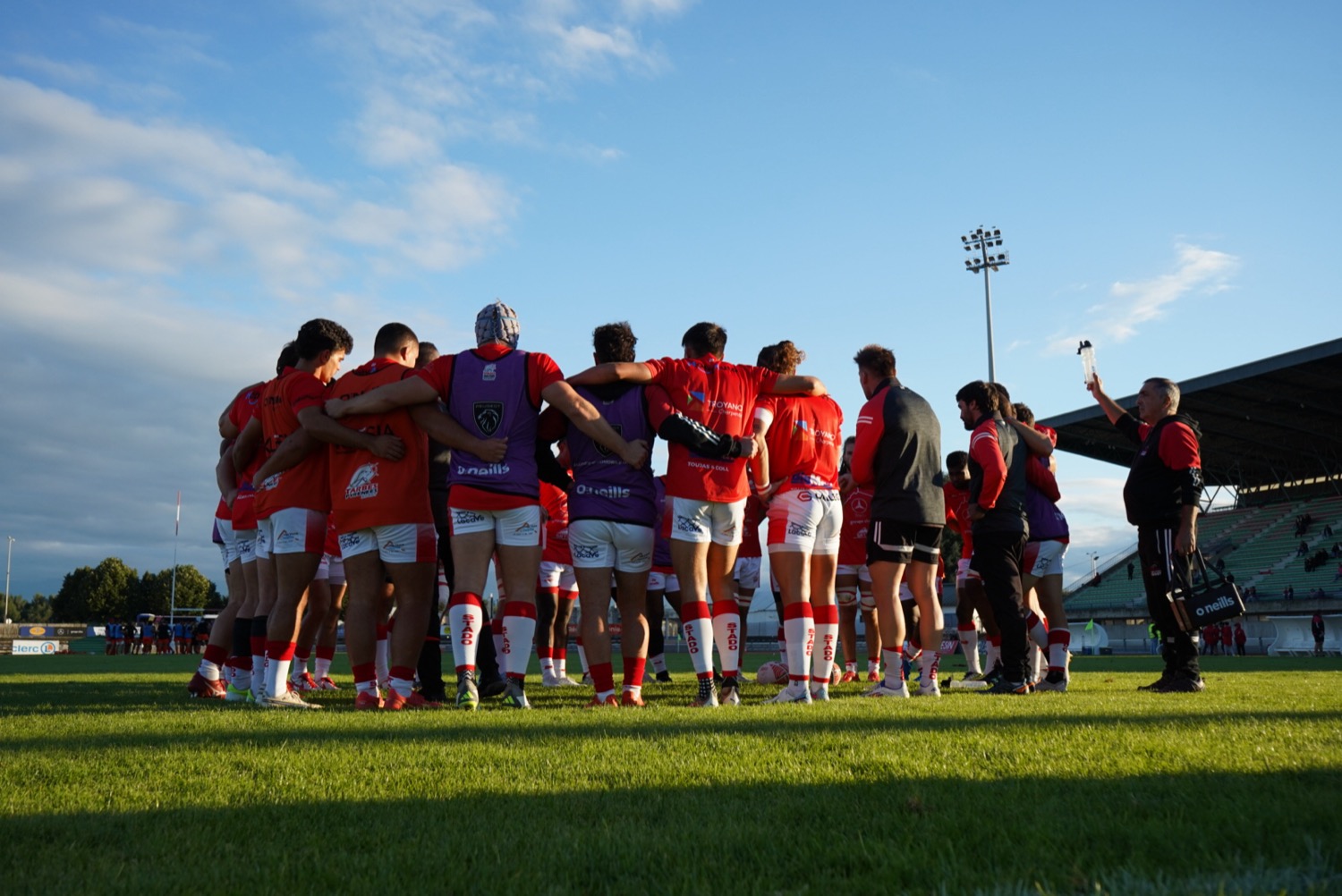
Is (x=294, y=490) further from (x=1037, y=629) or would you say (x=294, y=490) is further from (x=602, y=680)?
(x=1037, y=629)

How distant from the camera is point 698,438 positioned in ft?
19.9

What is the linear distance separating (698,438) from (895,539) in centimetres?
183

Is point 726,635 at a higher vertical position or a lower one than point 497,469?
lower

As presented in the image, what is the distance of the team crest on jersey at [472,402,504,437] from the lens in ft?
19.7

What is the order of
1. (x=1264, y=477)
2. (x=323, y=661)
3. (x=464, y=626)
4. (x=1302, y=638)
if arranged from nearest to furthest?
(x=464, y=626) → (x=323, y=661) → (x=1302, y=638) → (x=1264, y=477)

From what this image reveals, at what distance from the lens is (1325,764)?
3.19m

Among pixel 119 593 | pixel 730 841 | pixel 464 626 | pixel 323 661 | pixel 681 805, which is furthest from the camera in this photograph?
pixel 119 593

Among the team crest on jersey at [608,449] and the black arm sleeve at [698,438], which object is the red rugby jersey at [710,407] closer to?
the black arm sleeve at [698,438]

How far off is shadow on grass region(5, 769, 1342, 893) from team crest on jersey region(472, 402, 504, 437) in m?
3.25

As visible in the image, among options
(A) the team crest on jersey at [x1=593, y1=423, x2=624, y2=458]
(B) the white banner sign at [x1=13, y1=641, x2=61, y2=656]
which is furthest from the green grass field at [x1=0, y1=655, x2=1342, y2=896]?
(B) the white banner sign at [x1=13, y1=641, x2=61, y2=656]

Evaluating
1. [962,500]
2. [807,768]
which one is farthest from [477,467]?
[962,500]

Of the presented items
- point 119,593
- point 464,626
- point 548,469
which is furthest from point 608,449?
point 119,593

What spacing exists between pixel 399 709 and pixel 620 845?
3664 millimetres

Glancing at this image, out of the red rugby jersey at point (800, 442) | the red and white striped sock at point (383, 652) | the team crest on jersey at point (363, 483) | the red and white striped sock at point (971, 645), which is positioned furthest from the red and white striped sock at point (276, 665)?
the red and white striped sock at point (971, 645)
